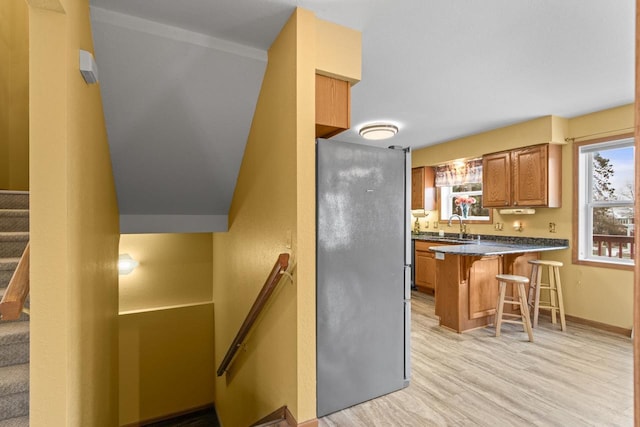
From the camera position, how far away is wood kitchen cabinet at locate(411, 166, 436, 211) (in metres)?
6.08

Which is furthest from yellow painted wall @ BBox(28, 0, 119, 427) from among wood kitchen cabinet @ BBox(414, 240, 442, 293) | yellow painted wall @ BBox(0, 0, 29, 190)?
wood kitchen cabinet @ BBox(414, 240, 442, 293)

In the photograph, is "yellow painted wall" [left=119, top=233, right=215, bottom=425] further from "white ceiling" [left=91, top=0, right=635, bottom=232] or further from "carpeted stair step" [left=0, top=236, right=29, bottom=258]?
"carpeted stair step" [left=0, top=236, right=29, bottom=258]

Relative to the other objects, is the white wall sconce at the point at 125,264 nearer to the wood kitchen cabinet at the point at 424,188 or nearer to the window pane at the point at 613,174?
the wood kitchen cabinet at the point at 424,188

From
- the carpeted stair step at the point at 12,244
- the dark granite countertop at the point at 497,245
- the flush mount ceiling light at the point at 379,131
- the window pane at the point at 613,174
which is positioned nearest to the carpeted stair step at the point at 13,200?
the carpeted stair step at the point at 12,244

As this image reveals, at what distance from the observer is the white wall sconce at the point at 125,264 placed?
420cm

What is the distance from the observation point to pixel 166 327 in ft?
14.7

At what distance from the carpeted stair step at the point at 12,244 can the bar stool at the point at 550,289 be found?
16.5 feet

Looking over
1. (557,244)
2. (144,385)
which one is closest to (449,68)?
(557,244)

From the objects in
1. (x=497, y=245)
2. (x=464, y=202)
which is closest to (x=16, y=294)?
(x=497, y=245)

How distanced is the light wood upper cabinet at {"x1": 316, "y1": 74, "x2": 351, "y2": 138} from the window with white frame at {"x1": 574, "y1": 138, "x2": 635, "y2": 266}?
3524 millimetres

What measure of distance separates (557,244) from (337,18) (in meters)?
4.02

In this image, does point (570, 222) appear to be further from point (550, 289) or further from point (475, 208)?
point (475, 208)

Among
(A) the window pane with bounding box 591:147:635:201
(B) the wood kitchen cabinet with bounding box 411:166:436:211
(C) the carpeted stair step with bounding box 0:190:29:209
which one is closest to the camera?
(C) the carpeted stair step with bounding box 0:190:29:209

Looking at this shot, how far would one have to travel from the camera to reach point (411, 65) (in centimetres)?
269
